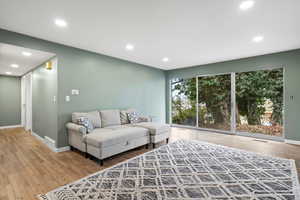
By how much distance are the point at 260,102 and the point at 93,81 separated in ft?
16.8

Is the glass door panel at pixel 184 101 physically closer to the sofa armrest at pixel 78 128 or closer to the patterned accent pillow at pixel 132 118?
the patterned accent pillow at pixel 132 118

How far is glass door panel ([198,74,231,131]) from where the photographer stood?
512 centimetres

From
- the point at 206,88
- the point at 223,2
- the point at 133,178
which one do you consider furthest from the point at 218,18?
the point at 206,88

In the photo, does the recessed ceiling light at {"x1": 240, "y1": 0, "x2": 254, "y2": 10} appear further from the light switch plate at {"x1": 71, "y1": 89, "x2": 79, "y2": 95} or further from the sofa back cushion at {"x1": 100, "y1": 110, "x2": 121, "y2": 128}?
the light switch plate at {"x1": 71, "y1": 89, "x2": 79, "y2": 95}

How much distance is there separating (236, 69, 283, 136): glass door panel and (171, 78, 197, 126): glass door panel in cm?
160

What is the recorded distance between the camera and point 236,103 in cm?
491

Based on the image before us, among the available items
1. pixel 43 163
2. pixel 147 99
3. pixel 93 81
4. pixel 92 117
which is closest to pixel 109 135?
pixel 92 117

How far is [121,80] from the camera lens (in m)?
4.69

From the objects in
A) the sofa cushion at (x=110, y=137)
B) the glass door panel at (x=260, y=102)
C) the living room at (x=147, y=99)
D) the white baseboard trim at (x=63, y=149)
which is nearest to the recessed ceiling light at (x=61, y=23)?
the living room at (x=147, y=99)

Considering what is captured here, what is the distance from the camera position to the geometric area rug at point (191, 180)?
1.79 metres

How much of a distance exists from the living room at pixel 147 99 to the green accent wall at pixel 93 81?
0.09ft

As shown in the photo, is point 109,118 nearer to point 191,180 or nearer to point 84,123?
point 84,123

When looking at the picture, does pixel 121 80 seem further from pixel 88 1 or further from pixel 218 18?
pixel 218 18

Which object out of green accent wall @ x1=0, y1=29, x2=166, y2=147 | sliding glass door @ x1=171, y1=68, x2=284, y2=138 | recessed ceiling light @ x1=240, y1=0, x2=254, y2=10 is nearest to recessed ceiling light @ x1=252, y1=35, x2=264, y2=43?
recessed ceiling light @ x1=240, y1=0, x2=254, y2=10
